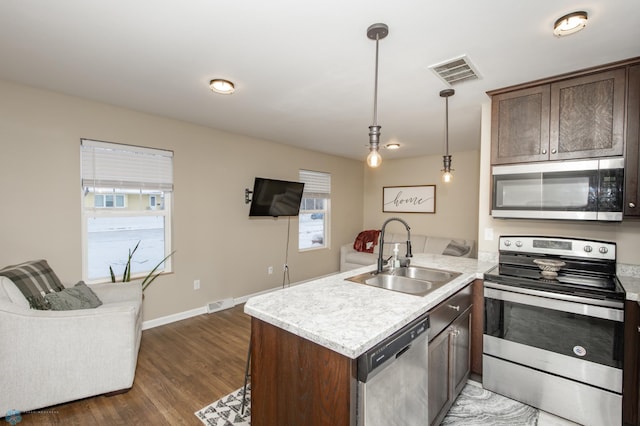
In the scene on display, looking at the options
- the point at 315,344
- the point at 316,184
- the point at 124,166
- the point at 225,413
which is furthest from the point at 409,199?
the point at 315,344

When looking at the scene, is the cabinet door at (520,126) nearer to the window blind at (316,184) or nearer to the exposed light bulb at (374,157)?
the exposed light bulb at (374,157)

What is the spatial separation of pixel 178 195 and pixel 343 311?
2875 millimetres

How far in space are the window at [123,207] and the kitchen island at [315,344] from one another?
2.45 metres

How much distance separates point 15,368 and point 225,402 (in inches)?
53.2

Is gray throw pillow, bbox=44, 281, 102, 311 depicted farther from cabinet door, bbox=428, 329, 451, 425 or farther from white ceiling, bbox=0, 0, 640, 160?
cabinet door, bbox=428, 329, 451, 425

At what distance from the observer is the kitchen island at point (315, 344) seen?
44.8 inches

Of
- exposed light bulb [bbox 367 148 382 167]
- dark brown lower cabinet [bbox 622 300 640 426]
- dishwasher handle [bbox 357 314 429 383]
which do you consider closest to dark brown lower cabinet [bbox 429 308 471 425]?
dishwasher handle [bbox 357 314 429 383]

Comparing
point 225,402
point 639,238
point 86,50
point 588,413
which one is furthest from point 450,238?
point 86,50

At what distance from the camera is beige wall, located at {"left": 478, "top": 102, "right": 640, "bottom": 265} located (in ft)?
7.39

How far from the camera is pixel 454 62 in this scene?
2068mm

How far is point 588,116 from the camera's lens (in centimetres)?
216

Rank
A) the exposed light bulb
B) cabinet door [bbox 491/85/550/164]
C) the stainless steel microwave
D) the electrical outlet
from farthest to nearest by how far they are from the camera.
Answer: the electrical outlet → cabinet door [bbox 491/85/550/164] → the stainless steel microwave → the exposed light bulb

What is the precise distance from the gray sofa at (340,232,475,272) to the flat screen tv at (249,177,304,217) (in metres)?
1.53

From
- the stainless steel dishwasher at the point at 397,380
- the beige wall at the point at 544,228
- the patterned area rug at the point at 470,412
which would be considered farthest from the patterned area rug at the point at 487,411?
the beige wall at the point at 544,228
